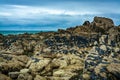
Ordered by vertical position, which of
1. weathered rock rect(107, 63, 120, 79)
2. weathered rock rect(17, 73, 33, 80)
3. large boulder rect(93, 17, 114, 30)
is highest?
large boulder rect(93, 17, 114, 30)

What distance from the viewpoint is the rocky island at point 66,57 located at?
39938mm

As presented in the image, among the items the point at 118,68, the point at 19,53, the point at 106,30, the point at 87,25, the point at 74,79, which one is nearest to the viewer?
the point at 118,68

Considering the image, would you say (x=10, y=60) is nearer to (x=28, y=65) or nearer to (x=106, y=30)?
(x=28, y=65)

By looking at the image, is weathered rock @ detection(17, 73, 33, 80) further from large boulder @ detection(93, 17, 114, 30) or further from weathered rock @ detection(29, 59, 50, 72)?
large boulder @ detection(93, 17, 114, 30)

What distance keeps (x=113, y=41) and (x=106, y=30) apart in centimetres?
787

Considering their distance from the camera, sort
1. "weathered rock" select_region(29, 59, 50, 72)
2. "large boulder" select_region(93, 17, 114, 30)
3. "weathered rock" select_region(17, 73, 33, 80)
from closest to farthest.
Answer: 1. "weathered rock" select_region(17, 73, 33, 80)
2. "weathered rock" select_region(29, 59, 50, 72)
3. "large boulder" select_region(93, 17, 114, 30)

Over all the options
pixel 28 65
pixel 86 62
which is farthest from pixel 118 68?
pixel 28 65

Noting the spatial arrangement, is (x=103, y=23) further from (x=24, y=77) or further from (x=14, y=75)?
(x=14, y=75)

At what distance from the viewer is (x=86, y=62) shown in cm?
4109

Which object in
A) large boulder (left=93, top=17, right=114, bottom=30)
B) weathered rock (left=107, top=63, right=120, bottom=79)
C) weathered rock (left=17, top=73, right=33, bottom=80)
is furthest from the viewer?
large boulder (left=93, top=17, right=114, bottom=30)

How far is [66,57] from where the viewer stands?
45719mm

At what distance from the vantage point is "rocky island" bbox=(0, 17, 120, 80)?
39.9m

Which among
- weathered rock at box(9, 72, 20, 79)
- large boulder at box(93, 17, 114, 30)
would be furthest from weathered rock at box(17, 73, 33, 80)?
large boulder at box(93, 17, 114, 30)

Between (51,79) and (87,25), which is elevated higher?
(87,25)
